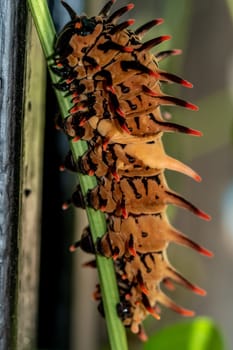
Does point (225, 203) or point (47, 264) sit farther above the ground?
point (225, 203)

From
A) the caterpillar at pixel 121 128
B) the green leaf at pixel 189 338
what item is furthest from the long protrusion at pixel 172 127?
the green leaf at pixel 189 338

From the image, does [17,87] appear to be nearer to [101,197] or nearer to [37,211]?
[101,197]

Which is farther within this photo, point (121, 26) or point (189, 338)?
point (189, 338)

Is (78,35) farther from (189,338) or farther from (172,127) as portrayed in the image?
(189,338)

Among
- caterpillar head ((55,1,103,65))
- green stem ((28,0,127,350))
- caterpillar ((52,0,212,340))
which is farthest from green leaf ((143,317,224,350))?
caterpillar head ((55,1,103,65))

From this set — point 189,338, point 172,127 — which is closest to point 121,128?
point 172,127

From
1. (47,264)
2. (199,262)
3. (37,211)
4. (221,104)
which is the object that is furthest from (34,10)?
(199,262)
